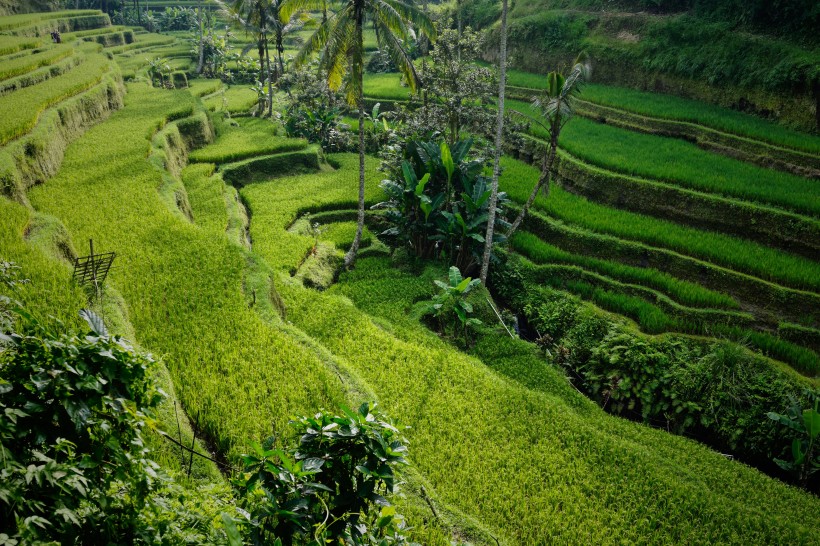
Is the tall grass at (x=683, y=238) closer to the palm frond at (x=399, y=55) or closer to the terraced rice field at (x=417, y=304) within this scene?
the terraced rice field at (x=417, y=304)

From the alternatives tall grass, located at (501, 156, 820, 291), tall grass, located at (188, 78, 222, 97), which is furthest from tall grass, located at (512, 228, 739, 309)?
tall grass, located at (188, 78, 222, 97)

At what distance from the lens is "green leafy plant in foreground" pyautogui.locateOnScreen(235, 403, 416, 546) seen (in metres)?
2.77

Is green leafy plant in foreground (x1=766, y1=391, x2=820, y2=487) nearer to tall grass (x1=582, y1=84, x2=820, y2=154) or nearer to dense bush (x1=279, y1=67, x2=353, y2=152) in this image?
tall grass (x1=582, y1=84, x2=820, y2=154)

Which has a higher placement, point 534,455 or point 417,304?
point 417,304

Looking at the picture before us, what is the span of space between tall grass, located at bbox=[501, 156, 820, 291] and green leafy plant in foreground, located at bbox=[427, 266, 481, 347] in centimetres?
381

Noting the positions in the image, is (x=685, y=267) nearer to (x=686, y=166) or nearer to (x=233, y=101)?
(x=686, y=166)

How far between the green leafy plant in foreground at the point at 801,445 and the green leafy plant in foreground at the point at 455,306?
4.46 meters

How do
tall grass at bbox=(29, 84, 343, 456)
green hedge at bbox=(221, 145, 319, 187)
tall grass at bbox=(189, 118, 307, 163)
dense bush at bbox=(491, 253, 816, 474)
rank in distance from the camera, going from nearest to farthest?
tall grass at bbox=(29, 84, 343, 456), dense bush at bbox=(491, 253, 816, 474), green hedge at bbox=(221, 145, 319, 187), tall grass at bbox=(189, 118, 307, 163)

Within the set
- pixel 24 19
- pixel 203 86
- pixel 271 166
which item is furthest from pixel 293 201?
pixel 24 19

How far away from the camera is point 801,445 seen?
22.1 feet

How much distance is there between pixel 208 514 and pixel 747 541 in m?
5.15

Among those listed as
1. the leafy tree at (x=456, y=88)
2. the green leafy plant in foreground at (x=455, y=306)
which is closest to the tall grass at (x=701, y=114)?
the leafy tree at (x=456, y=88)

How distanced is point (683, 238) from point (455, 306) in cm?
530

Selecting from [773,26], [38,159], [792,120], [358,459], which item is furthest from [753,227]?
[38,159]
